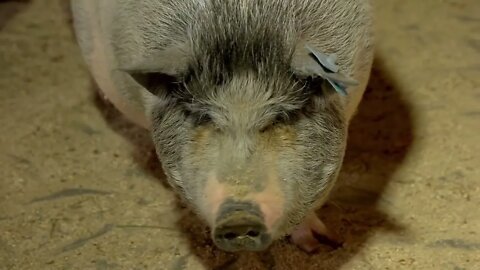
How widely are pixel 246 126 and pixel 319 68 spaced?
6.7 inches

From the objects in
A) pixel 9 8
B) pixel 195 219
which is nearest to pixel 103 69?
pixel 195 219

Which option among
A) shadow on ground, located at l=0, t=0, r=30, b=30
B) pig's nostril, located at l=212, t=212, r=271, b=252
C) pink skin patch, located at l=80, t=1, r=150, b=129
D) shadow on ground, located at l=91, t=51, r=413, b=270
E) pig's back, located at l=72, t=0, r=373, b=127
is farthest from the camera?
shadow on ground, located at l=0, t=0, r=30, b=30

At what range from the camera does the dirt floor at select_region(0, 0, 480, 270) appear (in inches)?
84.6

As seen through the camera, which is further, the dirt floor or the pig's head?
the dirt floor

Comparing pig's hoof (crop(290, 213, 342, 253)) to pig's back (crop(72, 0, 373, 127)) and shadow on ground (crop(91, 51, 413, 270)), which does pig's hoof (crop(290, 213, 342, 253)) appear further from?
pig's back (crop(72, 0, 373, 127))

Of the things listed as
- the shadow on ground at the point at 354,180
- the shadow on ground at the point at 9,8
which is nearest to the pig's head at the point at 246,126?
the shadow on ground at the point at 354,180

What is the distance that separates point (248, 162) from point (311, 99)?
19cm

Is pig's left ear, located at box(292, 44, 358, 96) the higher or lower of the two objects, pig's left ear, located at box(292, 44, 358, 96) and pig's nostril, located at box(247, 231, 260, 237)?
the higher

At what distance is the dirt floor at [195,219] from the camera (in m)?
2.15

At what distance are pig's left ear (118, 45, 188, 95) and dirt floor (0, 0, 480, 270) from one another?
0.62 meters

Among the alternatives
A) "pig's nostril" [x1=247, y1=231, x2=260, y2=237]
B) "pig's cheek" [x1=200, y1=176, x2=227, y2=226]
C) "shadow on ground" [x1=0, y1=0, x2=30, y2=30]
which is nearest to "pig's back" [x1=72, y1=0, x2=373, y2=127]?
"pig's cheek" [x1=200, y1=176, x2=227, y2=226]

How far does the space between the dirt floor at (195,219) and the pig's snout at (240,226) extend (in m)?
0.57

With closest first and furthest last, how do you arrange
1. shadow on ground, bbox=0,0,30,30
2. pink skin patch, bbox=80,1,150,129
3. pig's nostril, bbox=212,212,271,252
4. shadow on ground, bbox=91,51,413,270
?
pig's nostril, bbox=212,212,271,252 < shadow on ground, bbox=91,51,413,270 < pink skin patch, bbox=80,1,150,129 < shadow on ground, bbox=0,0,30,30

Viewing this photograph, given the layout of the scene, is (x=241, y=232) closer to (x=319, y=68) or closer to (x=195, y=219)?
(x=319, y=68)
